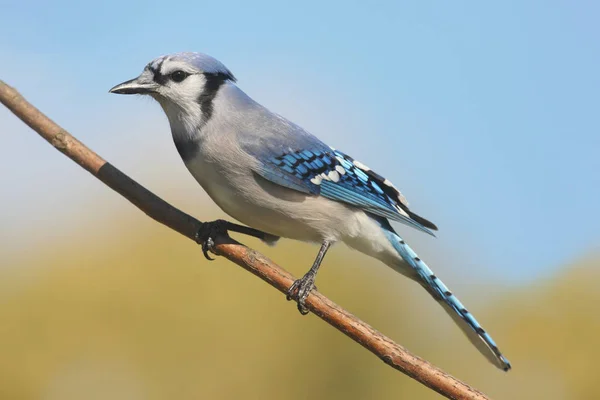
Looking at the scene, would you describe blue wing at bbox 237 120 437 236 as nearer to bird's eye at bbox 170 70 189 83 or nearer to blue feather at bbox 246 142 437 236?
blue feather at bbox 246 142 437 236

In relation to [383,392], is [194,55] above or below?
above

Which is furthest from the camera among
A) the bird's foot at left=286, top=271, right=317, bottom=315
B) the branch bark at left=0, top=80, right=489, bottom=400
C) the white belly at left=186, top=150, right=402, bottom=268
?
the white belly at left=186, top=150, right=402, bottom=268

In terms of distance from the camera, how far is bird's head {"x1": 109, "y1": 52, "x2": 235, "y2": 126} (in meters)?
2.80

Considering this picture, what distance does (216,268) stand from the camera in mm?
5102

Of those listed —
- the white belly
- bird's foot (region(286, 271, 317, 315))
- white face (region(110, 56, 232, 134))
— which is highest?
white face (region(110, 56, 232, 134))

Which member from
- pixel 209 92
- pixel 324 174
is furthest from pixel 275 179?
pixel 209 92

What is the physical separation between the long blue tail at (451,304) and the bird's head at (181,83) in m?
0.89

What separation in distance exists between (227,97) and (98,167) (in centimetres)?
58

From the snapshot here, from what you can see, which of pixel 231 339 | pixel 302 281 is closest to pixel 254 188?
pixel 302 281

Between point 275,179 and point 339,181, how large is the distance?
0.98 ft

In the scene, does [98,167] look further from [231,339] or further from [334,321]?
[231,339]

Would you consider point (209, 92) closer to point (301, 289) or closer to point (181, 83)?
point (181, 83)

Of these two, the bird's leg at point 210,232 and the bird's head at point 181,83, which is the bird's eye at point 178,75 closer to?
the bird's head at point 181,83

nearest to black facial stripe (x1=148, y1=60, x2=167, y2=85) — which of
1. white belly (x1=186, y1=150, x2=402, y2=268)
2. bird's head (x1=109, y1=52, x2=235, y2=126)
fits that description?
bird's head (x1=109, y1=52, x2=235, y2=126)
